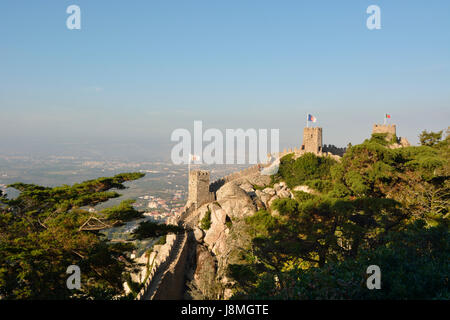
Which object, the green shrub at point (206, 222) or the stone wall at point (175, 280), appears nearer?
the stone wall at point (175, 280)

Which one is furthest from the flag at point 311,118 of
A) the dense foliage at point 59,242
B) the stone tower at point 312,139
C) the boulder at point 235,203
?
the dense foliage at point 59,242

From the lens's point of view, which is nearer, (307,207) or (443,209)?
(307,207)

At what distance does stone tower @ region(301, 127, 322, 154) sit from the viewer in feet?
128

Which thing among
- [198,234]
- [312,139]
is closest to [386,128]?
[312,139]

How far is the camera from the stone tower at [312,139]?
38906 millimetres

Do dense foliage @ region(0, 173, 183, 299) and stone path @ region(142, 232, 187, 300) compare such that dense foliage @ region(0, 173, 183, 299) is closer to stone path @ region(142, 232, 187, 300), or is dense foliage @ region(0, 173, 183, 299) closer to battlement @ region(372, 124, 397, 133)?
stone path @ region(142, 232, 187, 300)

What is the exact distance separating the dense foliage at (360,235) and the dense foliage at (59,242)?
5.24 m

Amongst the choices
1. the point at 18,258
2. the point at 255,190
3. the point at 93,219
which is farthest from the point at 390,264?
the point at 255,190

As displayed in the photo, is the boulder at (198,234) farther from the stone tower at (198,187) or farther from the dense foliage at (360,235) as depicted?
the dense foliage at (360,235)

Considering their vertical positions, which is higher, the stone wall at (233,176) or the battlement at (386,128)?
the battlement at (386,128)

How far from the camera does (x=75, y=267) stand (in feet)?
33.8

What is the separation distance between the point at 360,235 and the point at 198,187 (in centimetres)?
1928
